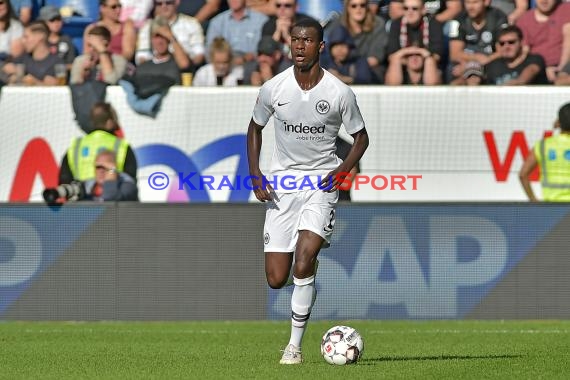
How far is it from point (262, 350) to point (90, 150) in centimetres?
539

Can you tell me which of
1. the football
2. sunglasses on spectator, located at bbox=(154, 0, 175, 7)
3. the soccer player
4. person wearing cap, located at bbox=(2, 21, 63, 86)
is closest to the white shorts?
the soccer player

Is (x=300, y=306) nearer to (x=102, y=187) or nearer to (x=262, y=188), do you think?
(x=262, y=188)

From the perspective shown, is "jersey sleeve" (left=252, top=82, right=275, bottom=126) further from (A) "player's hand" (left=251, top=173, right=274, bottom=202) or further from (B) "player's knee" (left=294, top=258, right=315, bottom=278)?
(B) "player's knee" (left=294, top=258, right=315, bottom=278)

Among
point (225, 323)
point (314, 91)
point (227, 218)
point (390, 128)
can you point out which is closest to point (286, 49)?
point (390, 128)

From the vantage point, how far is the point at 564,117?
47.5 feet

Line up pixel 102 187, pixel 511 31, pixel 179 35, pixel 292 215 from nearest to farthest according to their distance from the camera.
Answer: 1. pixel 292 215
2. pixel 102 187
3. pixel 511 31
4. pixel 179 35

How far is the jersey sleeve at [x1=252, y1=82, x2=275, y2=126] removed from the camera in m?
8.62

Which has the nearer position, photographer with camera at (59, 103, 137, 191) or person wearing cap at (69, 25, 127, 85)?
photographer with camera at (59, 103, 137, 191)

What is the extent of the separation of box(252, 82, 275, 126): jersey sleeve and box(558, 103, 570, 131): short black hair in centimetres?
663

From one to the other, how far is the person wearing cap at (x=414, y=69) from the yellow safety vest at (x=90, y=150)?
3.36m

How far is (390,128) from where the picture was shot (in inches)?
579

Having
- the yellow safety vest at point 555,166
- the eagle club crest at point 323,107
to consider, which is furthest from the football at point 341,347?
the yellow safety vest at point 555,166

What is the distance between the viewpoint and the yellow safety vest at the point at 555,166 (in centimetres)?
1427

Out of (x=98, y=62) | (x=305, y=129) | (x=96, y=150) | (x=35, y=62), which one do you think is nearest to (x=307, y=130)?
(x=305, y=129)
